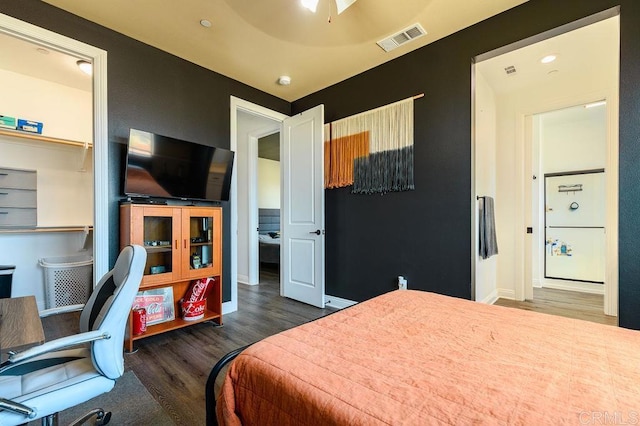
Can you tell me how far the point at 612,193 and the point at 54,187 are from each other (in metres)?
6.60

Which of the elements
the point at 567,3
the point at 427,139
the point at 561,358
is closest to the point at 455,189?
the point at 427,139

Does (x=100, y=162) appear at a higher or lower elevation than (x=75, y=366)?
higher

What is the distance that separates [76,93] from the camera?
3.74 m

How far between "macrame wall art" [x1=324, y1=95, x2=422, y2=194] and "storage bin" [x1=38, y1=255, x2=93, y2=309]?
315 cm

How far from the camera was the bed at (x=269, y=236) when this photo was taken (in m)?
5.87

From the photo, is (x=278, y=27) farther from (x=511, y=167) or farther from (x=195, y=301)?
(x=511, y=167)

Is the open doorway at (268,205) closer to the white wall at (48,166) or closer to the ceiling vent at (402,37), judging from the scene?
the white wall at (48,166)

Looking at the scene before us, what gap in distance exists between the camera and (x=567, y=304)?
3.75m

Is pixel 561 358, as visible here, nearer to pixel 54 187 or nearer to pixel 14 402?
pixel 14 402

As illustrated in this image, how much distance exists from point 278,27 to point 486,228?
2.98 m

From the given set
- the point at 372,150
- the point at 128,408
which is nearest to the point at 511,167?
the point at 372,150

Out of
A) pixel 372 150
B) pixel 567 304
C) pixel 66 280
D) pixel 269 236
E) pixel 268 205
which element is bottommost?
pixel 567 304

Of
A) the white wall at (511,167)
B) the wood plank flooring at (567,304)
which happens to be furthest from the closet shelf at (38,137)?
the wood plank flooring at (567,304)

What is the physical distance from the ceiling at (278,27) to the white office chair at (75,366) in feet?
6.57
